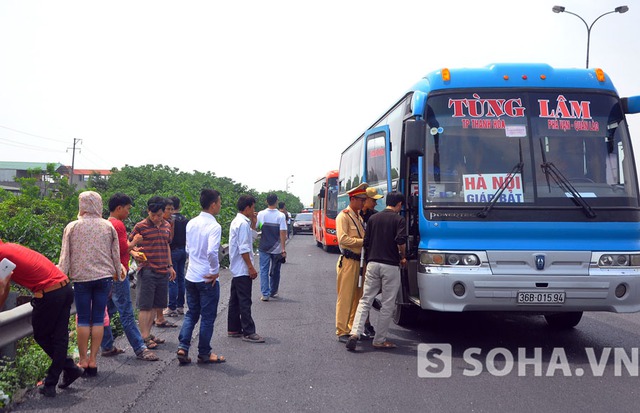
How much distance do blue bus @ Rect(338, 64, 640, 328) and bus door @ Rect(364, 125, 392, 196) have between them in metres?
2.00

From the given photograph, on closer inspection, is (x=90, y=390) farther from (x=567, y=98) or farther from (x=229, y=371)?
(x=567, y=98)

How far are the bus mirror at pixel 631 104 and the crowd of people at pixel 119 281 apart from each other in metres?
4.81

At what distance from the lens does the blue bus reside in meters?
7.27

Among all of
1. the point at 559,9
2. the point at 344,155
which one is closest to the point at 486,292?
the point at 344,155

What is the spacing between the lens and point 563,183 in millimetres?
7457

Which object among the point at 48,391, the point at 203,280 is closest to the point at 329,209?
the point at 203,280

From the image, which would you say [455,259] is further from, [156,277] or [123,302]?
[123,302]

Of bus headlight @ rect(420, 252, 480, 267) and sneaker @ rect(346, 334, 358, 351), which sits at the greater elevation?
bus headlight @ rect(420, 252, 480, 267)

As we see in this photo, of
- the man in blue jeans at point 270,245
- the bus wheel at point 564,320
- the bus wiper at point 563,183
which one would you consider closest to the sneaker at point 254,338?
the man in blue jeans at point 270,245

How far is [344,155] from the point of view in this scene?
19328 millimetres

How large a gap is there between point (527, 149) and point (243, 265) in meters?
3.75

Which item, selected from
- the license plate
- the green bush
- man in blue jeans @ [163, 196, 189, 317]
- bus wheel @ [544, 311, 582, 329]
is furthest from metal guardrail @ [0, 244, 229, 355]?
bus wheel @ [544, 311, 582, 329]

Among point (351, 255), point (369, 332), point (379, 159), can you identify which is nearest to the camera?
point (351, 255)

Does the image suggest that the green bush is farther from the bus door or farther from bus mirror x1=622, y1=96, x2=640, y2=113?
bus mirror x1=622, y1=96, x2=640, y2=113
